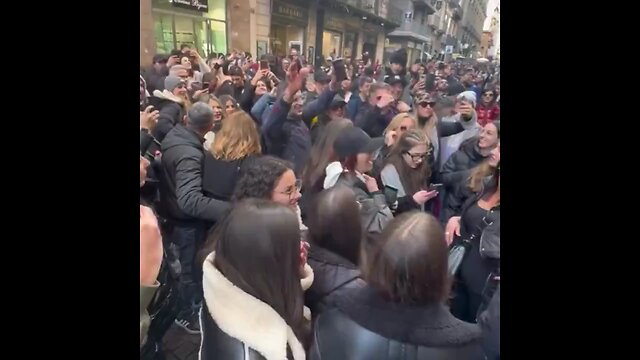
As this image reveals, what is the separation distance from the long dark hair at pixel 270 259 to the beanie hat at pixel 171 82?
1.14 feet

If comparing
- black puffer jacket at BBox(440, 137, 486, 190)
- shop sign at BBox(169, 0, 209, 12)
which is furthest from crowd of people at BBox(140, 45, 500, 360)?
shop sign at BBox(169, 0, 209, 12)

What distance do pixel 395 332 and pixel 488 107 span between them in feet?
1.76

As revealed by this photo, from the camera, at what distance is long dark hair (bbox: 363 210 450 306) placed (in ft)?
3.41

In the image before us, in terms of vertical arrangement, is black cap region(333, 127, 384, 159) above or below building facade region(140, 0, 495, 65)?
below

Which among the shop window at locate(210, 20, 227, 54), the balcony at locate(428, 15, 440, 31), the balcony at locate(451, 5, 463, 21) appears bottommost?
the shop window at locate(210, 20, 227, 54)

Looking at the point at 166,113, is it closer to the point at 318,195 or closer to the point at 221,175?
the point at 221,175

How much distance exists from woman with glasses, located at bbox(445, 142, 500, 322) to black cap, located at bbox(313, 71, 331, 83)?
42 centimetres

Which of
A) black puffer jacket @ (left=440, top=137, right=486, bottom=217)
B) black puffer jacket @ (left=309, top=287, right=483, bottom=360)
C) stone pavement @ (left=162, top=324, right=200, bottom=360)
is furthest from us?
stone pavement @ (left=162, top=324, right=200, bottom=360)

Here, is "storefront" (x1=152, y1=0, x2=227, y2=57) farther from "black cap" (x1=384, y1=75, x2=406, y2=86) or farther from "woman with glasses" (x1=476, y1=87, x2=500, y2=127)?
"woman with glasses" (x1=476, y1=87, x2=500, y2=127)

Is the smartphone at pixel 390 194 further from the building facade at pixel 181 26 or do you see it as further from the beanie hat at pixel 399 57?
the building facade at pixel 181 26

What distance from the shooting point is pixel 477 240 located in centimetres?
112

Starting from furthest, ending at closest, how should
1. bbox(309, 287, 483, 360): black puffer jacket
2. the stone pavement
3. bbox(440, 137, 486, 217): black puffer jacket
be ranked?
the stone pavement < bbox(440, 137, 486, 217): black puffer jacket < bbox(309, 287, 483, 360): black puffer jacket

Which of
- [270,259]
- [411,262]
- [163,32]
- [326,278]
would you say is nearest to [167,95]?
[163,32]
